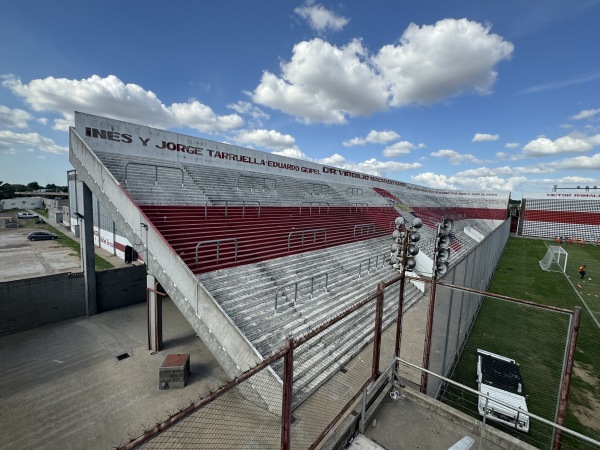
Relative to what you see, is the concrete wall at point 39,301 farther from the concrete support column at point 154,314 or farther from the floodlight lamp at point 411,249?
the floodlight lamp at point 411,249

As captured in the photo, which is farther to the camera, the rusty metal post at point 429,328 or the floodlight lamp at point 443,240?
the floodlight lamp at point 443,240

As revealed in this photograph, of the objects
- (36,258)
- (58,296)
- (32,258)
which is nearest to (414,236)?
(58,296)

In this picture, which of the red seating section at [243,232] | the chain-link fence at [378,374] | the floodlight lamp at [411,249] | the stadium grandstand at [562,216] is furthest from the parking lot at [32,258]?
the stadium grandstand at [562,216]

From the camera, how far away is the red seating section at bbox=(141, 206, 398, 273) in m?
11.1

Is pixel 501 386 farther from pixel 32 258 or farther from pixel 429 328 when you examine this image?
pixel 32 258

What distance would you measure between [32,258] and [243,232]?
2196 centimetres

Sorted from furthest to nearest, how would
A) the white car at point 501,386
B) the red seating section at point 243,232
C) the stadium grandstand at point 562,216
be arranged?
the stadium grandstand at point 562,216 → the red seating section at point 243,232 → the white car at point 501,386

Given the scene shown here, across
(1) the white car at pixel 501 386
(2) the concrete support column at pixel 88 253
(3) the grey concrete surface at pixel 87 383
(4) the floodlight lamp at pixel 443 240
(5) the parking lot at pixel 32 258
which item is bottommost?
(5) the parking lot at pixel 32 258

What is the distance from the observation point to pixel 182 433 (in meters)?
6.94

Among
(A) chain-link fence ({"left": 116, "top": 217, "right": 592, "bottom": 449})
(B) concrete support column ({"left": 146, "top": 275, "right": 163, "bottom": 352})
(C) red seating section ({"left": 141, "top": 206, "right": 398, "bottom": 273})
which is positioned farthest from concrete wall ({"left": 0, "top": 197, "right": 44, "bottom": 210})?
(A) chain-link fence ({"left": 116, "top": 217, "right": 592, "bottom": 449})

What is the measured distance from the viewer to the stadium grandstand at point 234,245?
8.58 metres

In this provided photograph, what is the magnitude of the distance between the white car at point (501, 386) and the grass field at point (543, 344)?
39cm

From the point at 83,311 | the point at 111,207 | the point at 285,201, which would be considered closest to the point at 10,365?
the point at 83,311

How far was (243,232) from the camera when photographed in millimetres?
13852
